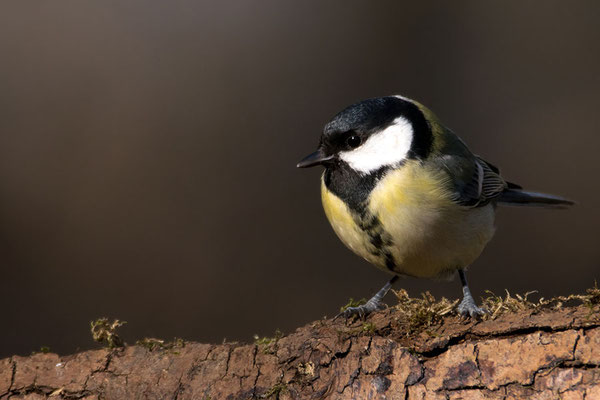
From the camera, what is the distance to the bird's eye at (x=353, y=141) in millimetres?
2648

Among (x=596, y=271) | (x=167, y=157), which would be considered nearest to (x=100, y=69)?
(x=167, y=157)

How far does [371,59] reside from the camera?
5770mm

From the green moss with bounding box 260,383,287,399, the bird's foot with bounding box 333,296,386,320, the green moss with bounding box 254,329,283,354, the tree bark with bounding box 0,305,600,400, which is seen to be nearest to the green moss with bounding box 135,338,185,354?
the tree bark with bounding box 0,305,600,400

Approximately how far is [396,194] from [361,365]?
A: 78cm

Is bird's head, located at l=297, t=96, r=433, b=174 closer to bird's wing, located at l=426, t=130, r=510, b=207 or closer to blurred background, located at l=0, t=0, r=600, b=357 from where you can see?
bird's wing, located at l=426, t=130, r=510, b=207

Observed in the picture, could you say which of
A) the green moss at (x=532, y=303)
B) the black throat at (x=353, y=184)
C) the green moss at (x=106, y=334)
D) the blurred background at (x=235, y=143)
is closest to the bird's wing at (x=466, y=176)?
the black throat at (x=353, y=184)

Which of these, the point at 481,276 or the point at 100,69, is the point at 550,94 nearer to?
the point at 481,276

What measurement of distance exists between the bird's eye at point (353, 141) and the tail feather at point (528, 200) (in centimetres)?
113

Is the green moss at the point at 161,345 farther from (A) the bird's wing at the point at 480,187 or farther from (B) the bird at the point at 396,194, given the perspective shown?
(A) the bird's wing at the point at 480,187

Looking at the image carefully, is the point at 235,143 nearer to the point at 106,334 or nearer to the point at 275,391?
the point at 106,334

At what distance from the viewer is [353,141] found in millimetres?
2656

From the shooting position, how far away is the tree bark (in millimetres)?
1848

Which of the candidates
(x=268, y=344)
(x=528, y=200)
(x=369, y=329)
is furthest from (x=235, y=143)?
(x=369, y=329)

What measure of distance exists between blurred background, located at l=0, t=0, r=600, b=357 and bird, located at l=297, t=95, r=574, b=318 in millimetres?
1950
